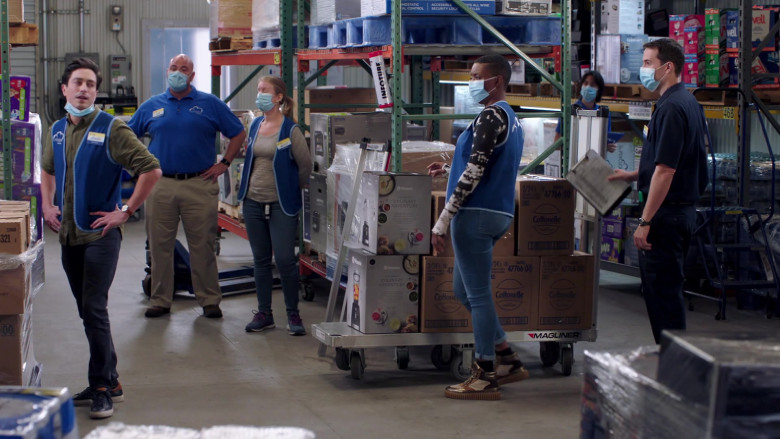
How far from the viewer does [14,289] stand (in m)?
4.66

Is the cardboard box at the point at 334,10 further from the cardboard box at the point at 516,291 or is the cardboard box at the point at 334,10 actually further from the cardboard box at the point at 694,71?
the cardboard box at the point at 694,71

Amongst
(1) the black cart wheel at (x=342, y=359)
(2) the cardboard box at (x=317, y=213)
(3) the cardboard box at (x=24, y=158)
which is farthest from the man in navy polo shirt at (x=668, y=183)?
(3) the cardboard box at (x=24, y=158)

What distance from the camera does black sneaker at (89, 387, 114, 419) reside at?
525 centimetres

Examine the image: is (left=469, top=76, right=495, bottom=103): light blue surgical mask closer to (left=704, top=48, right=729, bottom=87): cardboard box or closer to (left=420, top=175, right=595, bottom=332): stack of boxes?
(left=420, top=175, right=595, bottom=332): stack of boxes

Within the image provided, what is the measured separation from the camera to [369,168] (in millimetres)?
7062

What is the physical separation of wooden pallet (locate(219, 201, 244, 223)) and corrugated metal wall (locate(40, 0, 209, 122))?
5.38 meters

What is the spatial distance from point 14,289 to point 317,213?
3.75 m

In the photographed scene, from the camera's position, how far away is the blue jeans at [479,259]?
5461 millimetres

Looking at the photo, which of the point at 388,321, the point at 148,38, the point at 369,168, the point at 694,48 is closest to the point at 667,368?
the point at 388,321

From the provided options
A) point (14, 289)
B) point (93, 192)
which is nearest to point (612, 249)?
point (93, 192)

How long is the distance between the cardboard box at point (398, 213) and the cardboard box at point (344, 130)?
1777 millimetres

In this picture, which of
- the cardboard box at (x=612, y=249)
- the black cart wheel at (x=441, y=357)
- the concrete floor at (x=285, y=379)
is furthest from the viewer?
the cardboard box at (x=612, y=249)

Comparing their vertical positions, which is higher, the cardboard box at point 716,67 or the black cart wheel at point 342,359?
the cardboard box at point 716,67

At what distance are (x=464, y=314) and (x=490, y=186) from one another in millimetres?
1059
